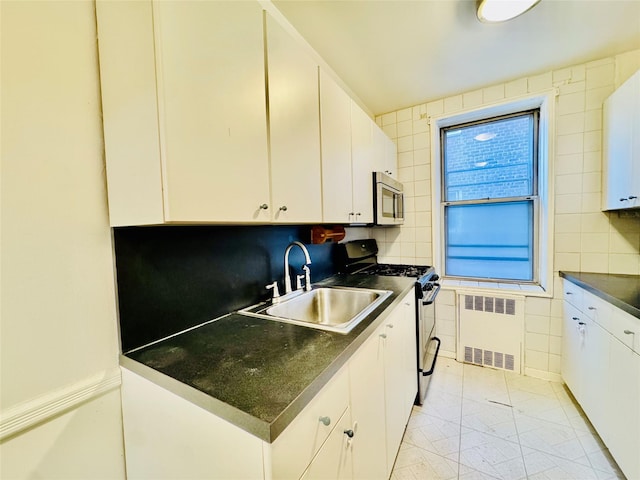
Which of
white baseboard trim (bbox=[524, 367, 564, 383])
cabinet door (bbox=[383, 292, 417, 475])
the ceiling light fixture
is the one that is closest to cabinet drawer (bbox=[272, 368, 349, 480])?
cabinet door (bbox=[383, 292, 417, 475])

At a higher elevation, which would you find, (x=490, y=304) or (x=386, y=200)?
(x=386, y=200)

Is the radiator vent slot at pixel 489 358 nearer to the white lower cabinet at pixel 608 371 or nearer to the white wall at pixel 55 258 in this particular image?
the white lower cabinet at pixel 608 371

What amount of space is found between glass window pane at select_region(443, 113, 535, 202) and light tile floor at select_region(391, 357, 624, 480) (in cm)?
172

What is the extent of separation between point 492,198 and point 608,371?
1.61 meters

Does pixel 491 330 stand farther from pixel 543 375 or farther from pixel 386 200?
pixel 386 200

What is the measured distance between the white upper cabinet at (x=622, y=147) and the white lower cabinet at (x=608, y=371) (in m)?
0.67

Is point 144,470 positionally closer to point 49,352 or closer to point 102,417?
point 102,417

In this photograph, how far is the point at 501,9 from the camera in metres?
1.41

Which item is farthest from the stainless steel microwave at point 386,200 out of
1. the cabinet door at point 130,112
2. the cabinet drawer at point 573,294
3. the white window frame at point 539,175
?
the cabinet door at point 130,112

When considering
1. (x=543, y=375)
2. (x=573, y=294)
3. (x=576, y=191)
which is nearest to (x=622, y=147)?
(x=576, y=191)

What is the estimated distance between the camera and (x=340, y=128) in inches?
63.9

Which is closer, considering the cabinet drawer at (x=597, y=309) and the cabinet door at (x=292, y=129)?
the cabinet door at (x=292, y=129)

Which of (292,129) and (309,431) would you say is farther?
(292,129)

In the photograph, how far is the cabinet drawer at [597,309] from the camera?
1439 mm
